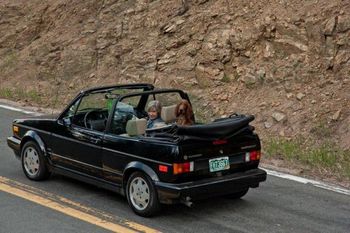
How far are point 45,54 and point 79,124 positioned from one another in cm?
1038

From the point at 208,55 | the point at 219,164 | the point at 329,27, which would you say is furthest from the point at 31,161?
the point at 329,27

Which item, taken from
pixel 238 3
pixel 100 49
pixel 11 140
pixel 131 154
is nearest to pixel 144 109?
pixel 131 154

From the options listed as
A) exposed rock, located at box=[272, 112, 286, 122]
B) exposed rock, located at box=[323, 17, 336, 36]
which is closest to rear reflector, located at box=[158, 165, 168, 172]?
exposed rock, located at box=[272, 112, 286, 122]

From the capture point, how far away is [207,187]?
6852mm

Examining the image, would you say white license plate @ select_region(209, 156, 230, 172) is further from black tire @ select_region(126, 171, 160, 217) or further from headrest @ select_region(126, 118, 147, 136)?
headrest @ select_region(126, 118, 147, 136)

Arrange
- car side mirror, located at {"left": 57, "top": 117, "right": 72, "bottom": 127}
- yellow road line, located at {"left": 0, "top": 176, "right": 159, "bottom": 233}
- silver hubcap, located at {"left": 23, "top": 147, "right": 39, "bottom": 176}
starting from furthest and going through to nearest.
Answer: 1. silver hubcap, located at {"left": 23, "top": 147, "right": 39, "bottom": 176}
2. car side mirror, located at {"left": 57, "top": 117, "right": 72, "bottom": 127}
3. yellow road line, located at {"left": 0, "top": 176, "right": 159, "bottom": 233}

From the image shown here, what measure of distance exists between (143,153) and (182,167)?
0.55 m

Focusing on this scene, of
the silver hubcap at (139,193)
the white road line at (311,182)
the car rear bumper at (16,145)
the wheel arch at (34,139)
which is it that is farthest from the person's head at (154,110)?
the white road line at (311,182)

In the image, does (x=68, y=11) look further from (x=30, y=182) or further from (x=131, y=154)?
(x=131, y=154)

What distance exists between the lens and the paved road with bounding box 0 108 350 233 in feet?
22.0

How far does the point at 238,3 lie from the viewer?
14.9m

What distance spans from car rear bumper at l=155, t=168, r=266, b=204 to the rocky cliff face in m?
3.65

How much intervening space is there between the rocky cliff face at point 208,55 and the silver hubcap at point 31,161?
4697 mm

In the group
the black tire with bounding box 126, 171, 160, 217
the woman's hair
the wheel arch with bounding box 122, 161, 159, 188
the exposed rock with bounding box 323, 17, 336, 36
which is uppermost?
the exposed rock with bounding box 323, 17, 336, 36
